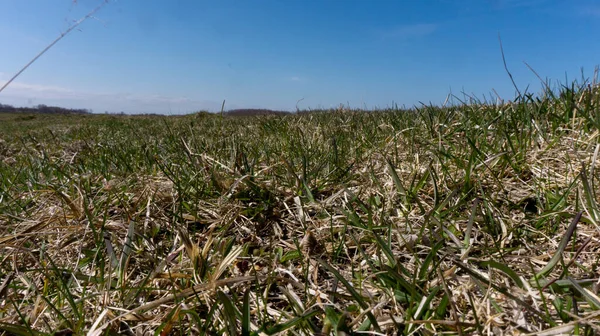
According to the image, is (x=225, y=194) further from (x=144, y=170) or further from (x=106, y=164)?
(x=106, y=164)

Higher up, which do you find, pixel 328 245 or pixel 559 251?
pixel 559 251

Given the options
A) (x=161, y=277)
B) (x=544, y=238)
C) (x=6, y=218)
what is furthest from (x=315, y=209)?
(x=6, y=218)

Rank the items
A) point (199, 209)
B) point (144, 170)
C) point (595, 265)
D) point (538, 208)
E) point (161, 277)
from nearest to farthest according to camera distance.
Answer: point (595, 265) < point (161, 277) < point (538, 208) < point (199, 209) < point (144, 170)

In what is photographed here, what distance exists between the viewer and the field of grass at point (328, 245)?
1.08 m

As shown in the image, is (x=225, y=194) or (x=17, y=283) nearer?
(x=17, y=283)

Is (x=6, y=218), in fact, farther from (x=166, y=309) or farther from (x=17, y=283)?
(x=166, y=309)

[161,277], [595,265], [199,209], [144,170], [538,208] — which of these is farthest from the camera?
[144,170]

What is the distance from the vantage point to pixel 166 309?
122 cm

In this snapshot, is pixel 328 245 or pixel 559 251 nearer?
pixel 559 251

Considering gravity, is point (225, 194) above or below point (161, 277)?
above

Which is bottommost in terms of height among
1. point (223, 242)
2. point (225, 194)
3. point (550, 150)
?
point (223, 242)

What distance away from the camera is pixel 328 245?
154cm

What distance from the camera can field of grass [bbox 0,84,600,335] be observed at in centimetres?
108

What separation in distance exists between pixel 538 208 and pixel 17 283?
202cm
